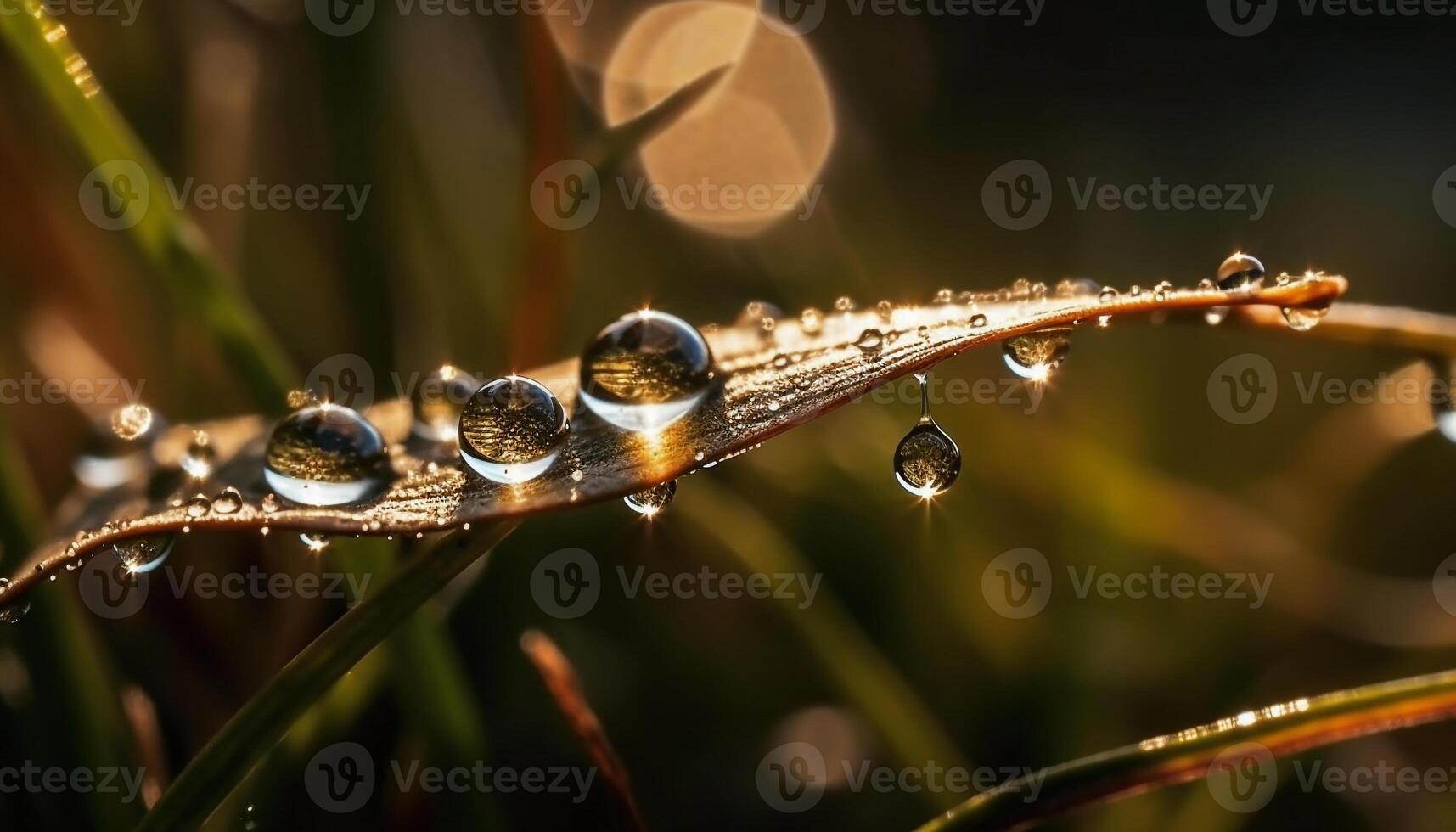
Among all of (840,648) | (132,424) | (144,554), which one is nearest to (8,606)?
(144,554)

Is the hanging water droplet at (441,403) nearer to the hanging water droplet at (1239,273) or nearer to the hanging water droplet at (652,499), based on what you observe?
the hanging water droplet at (652,499)

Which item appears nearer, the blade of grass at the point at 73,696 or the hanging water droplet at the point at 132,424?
the blade of grass at the point at 73,696

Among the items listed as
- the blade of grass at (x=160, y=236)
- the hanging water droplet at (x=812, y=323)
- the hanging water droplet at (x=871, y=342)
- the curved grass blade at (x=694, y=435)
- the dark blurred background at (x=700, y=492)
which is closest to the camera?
the curved grass blade at (x=694, y=435)

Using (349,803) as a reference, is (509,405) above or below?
above

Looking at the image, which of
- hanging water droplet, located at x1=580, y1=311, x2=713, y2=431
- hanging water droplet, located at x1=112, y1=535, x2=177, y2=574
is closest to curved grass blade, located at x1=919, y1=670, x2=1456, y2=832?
hanging water droplet, located at x1=580, y1=311, x2=713, y2=431

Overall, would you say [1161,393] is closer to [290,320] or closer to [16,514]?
[290,320]

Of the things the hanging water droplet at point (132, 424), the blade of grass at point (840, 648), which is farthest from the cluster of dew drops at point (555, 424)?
the blade of grass at point (840, 648)

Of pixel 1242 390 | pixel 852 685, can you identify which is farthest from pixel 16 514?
pixel 1242 390
